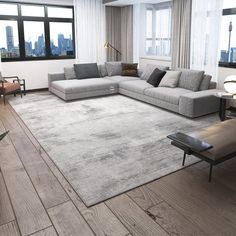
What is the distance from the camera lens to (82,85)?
5.73 metres

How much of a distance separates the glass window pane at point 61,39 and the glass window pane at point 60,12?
206mm

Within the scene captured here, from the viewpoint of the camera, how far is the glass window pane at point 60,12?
6660 mm

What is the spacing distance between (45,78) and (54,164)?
4.53 m

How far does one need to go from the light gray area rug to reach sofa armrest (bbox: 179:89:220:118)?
0.45ft

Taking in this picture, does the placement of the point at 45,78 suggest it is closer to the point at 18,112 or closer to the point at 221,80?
the point at 18,112

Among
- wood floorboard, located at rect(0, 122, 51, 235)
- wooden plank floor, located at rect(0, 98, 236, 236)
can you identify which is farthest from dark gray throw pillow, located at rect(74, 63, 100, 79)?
wooden plank floor, located at rect(0, 98, 236, 236)

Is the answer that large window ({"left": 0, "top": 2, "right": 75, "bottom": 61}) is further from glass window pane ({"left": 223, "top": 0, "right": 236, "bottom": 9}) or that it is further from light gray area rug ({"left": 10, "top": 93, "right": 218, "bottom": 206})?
glass window pane ({"left": 223, "top": 0, "right": 236, "bottom": 9})

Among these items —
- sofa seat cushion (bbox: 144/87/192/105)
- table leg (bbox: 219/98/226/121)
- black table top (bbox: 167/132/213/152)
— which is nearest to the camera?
black table top (bbox: 167/132/213/152)

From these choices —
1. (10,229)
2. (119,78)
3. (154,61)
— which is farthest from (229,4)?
(10,229)

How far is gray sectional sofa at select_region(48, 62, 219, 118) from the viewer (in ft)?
14.6

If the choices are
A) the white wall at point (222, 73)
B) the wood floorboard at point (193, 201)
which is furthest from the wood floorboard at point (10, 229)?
the white wall at point (222, 73)

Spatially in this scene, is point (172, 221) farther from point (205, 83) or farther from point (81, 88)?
point (81, 88)

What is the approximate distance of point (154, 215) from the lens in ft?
6.69

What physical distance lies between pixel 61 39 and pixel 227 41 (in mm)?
4300
